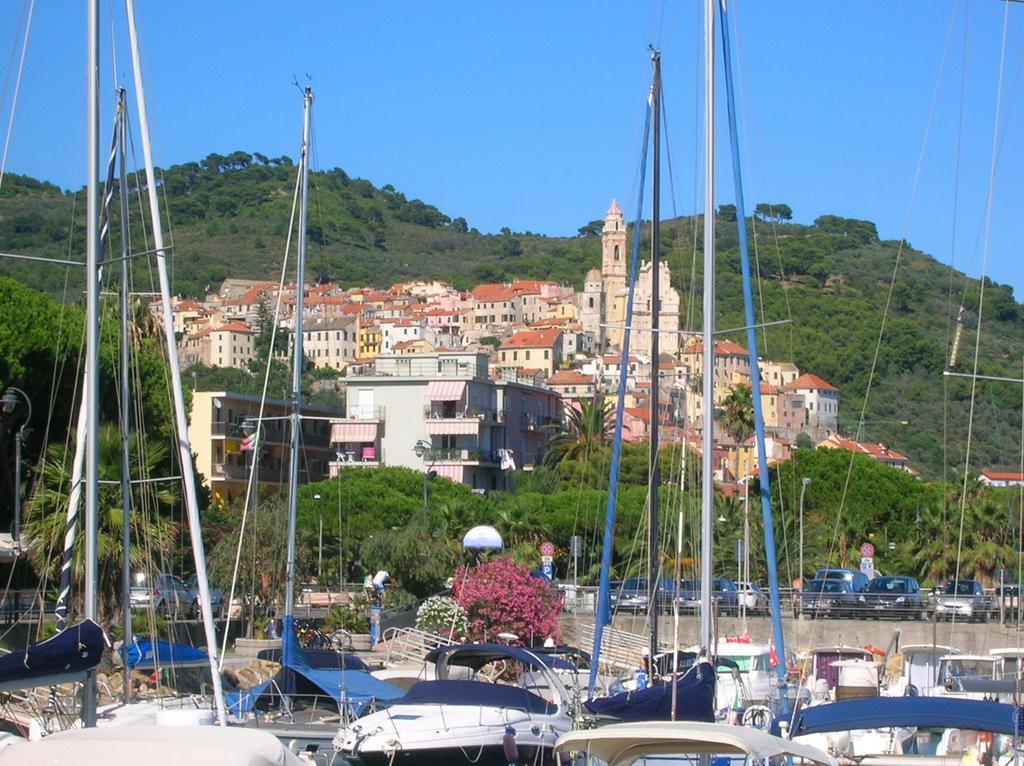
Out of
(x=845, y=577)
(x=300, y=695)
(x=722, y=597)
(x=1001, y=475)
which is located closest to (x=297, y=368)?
(x=300, y=695)

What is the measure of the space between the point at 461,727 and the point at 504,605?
46.2ft

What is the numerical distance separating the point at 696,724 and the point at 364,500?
55671 millimetres

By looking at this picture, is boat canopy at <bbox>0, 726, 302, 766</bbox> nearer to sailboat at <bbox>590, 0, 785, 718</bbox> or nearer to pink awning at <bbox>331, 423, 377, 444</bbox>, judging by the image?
sailboat at <bbox>590, 0, 785, 718</bbox>

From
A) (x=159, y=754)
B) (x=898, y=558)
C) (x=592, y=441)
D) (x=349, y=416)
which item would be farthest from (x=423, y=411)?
(x=159, y=754)

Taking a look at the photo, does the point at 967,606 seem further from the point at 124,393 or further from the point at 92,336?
the point at 92,336

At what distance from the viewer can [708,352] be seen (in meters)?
22.0

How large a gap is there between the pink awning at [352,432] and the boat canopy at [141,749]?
78.1 metres

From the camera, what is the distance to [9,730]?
660 inches

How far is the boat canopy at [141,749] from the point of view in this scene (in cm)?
1055

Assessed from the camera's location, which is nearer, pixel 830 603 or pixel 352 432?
pixel 830 603

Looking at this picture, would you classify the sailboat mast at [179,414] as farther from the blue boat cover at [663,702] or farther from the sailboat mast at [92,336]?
the blue boat cover at [663,702]

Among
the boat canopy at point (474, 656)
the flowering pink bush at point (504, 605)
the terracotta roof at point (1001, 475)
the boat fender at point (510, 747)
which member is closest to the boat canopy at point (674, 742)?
the boat fender at point (510, 747)

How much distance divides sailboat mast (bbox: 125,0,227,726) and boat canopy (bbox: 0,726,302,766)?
635cm

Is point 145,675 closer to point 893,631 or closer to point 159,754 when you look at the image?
point 159,754
